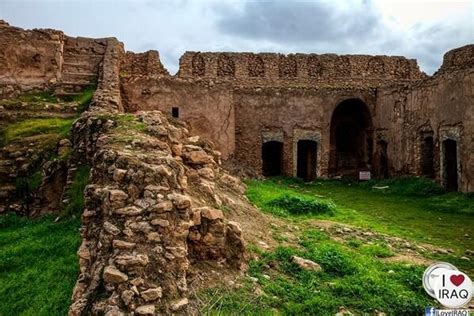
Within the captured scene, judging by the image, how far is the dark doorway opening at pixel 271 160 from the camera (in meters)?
22.3

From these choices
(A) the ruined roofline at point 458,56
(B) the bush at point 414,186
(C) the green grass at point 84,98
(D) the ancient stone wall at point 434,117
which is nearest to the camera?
(C) the green grass at point 84,98

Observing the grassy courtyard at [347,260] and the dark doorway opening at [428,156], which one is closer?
the grassy courtyard at [347,260]

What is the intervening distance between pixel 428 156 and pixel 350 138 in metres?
6.27

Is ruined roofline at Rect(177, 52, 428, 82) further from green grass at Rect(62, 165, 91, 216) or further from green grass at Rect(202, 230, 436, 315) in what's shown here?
green grass at Rect(202, 230, 436, 315)

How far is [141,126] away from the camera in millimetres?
7445

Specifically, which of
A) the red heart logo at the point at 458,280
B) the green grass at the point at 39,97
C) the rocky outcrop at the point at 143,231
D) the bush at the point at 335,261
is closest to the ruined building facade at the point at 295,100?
the green grass at the point at 39,97

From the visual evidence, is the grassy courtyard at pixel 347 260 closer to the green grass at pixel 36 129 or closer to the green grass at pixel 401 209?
the green grass at pixel 401 209

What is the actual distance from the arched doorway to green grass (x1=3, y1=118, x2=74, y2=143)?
13.4 metres

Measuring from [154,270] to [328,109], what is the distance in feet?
56.4

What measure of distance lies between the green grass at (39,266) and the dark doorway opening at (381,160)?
15.8 meters

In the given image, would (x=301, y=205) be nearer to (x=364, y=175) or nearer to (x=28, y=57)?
(x=364, y=175)

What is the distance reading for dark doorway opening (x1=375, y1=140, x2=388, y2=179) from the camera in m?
20.7

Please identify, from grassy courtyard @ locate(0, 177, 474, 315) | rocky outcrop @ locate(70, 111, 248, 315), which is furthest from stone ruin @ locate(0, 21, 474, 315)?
grassy courtyard @ locate(0, 177, 474, 315)

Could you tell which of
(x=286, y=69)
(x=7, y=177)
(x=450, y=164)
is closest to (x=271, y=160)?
(x=286, y=69)
